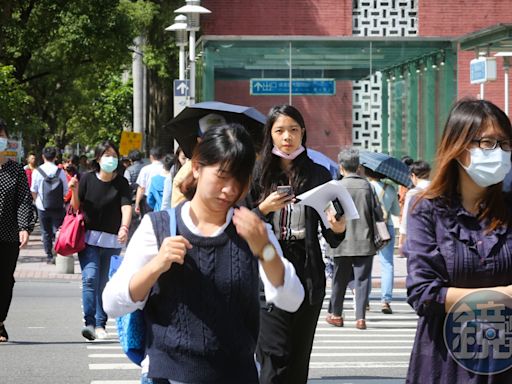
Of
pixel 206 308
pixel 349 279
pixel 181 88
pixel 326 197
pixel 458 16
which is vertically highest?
pixel 458 16

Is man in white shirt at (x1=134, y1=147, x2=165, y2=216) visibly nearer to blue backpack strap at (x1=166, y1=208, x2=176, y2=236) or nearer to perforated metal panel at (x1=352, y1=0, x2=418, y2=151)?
perforated metal panel at (x1=352, y1=0, x2=418, y2=151)

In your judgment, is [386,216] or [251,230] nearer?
[251,230]

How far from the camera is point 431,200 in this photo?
15.5 feet

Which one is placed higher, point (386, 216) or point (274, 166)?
point (274, 166)

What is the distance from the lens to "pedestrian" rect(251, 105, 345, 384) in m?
7.10

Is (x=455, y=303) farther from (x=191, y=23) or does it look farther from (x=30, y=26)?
(x=30, y=26)

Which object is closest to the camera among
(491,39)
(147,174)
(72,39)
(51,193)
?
(51,193)

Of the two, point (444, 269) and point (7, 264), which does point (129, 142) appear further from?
point (444, 269)

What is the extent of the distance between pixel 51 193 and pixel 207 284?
1695 cm

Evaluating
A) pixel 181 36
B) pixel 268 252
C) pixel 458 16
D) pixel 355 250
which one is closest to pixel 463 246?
pixel 268 252

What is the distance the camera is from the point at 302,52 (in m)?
29.0

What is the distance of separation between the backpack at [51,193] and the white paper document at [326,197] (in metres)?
14.6

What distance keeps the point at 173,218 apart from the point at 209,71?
78.7 ft

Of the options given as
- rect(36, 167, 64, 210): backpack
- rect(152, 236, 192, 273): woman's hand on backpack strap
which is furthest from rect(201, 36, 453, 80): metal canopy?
rect(152, 236, 192, 273): woman's hand on backpack strap
